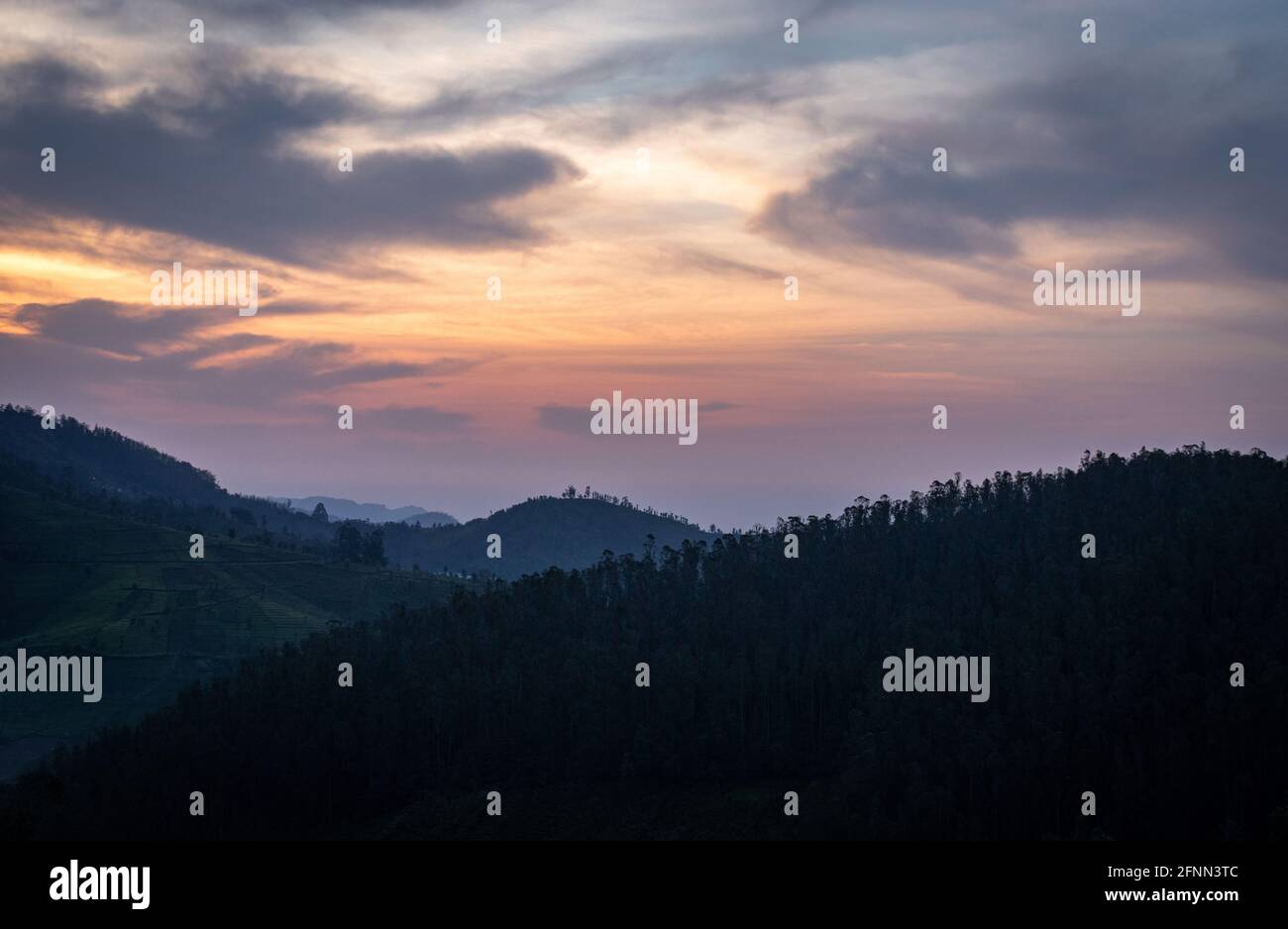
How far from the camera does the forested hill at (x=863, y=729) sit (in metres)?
148

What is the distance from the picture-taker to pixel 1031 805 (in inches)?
5768

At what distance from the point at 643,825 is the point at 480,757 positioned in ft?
108

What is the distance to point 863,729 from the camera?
168750 millimetres

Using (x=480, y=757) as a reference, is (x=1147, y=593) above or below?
above

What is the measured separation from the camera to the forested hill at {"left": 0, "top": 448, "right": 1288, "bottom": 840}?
14800 centimetres
